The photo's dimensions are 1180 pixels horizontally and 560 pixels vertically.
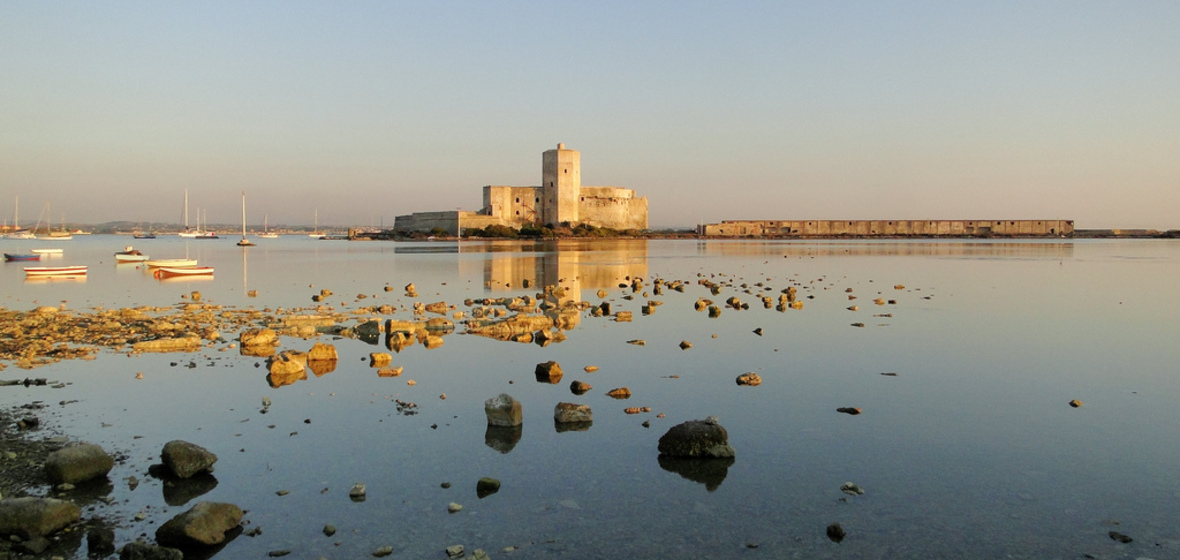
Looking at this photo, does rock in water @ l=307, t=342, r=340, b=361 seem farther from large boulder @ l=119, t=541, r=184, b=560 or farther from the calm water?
large boulder @ l=119, t=541, r=184, b=560

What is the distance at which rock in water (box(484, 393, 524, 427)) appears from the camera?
6.84 m

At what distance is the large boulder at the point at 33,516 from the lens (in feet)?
14.3

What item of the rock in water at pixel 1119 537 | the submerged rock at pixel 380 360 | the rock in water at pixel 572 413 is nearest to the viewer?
the rock in water at pixel 1119 537

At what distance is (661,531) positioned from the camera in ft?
15.3

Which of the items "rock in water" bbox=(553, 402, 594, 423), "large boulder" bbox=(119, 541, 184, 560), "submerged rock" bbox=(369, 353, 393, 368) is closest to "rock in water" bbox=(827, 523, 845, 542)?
"rock in water" bbox=(553, 402, 594, 423)

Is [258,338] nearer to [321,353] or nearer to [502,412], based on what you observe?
[321,353]

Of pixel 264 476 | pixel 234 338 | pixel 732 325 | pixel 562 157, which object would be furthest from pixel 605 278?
pixel 562 157

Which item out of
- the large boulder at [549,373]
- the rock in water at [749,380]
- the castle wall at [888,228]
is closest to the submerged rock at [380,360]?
the large boulder at [549,373]

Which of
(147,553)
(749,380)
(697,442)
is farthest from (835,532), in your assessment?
(749,380)

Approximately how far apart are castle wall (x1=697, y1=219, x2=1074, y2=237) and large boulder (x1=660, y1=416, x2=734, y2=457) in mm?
98970

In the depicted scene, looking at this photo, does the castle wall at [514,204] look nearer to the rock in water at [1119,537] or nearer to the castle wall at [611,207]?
the castle wall at [611,207]

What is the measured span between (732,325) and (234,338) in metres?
8.47

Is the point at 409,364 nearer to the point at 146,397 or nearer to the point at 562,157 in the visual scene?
the point at 146,397

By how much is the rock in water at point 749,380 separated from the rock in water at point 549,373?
2.11 metres
